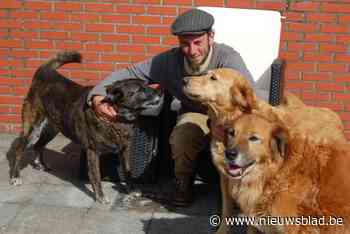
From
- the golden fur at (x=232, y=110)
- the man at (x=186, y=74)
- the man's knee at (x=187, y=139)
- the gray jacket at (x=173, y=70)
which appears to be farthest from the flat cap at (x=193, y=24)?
the man's knee at (x=187, y=139)

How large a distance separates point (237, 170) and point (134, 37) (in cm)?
253

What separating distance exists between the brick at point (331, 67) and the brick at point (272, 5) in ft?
2.21

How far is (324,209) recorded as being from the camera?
11.2 feet

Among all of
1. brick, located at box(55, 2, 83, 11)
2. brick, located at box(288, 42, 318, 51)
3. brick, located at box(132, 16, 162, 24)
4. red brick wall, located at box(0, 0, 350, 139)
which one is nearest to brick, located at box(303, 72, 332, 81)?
red brick wall, located at box(0, 0, 350, 139)

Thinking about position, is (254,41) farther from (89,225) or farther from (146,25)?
(89,225)

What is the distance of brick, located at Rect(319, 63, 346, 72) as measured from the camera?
553 centimetres

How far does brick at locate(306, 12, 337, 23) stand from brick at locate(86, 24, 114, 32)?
6.23ft

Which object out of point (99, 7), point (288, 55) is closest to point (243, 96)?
point (288, 55)

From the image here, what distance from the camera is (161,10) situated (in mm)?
5535

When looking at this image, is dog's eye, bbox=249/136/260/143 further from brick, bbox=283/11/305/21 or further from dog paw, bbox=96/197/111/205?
brick, bbox=283/11/305/21

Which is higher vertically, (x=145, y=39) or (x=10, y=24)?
(x=10, y=24)

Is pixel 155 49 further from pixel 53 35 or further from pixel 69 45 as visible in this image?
pixel 53 35

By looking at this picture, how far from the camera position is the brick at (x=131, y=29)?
5.61 m

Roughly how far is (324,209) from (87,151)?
2095mm
